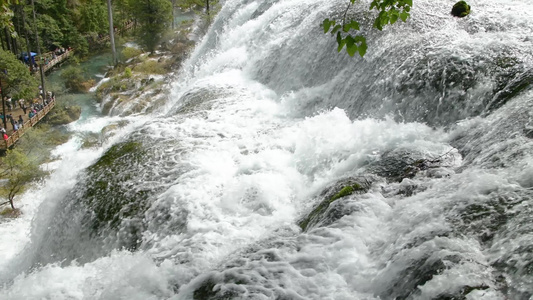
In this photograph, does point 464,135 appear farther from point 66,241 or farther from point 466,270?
point 66,241

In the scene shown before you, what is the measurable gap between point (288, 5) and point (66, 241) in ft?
35.7

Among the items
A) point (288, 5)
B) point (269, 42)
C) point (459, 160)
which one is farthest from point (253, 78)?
point (459, 160)

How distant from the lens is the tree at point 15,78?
17.9 m

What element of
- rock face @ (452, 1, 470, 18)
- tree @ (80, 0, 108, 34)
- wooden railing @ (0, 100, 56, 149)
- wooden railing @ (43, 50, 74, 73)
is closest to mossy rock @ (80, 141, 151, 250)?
rock face @ (452, 1, 470, 18)

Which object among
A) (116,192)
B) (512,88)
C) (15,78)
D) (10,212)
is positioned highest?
(512,88)

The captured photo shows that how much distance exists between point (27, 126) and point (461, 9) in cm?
1894

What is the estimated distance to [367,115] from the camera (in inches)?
331

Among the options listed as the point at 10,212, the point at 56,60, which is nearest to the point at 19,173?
the point at 10,212

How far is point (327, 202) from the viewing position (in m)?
5.88

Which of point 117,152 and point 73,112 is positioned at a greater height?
point 117,152

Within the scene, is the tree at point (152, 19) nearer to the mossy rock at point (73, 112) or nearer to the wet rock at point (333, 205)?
the mossy rock at point (73, 112)

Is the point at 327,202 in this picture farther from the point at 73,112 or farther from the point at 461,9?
the point at 73,112

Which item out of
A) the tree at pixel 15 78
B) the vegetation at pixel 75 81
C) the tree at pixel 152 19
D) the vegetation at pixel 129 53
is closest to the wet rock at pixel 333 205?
the tree at pixel 15 78

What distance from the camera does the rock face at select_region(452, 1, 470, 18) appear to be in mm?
9430
